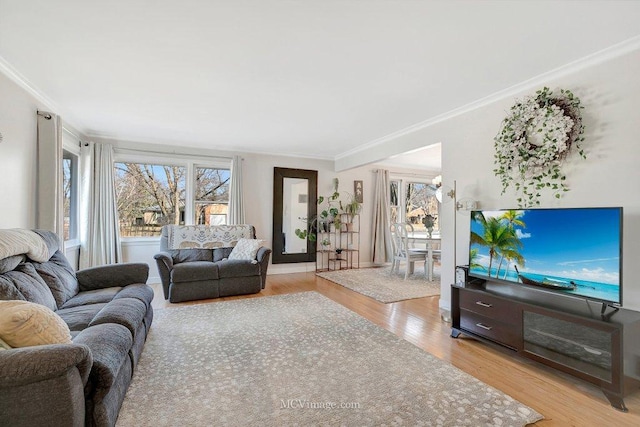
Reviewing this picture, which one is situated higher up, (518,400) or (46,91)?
(46,91)

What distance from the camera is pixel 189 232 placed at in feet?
15.2

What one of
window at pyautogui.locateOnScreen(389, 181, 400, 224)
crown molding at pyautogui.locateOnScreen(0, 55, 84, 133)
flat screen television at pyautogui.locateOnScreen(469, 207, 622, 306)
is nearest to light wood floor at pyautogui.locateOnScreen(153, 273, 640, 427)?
flat screen television at pyautogui.locateOnScreen(469, 207, 622, 306)

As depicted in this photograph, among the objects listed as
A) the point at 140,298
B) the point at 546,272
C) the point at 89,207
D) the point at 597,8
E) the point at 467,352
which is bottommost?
the point at 467,352

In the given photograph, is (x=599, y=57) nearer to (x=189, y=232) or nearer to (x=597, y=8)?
(x=597, y=8)

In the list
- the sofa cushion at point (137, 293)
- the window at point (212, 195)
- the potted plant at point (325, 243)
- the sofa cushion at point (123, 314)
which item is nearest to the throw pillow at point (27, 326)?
the sofa cushion at point (123, 314)

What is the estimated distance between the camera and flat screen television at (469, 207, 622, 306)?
A: 6.53 feet

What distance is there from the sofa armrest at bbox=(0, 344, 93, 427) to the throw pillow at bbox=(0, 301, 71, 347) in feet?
0.32

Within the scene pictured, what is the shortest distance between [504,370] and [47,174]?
4712 mm

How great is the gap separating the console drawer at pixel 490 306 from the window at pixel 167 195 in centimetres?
428

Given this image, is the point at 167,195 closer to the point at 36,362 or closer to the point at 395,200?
the point at 36,362

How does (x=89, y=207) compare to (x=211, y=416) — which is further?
(x=89, y=207)

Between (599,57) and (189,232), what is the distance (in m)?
5.02

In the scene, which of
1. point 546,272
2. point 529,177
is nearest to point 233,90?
point 529,177

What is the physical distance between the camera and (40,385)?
1114 mm
